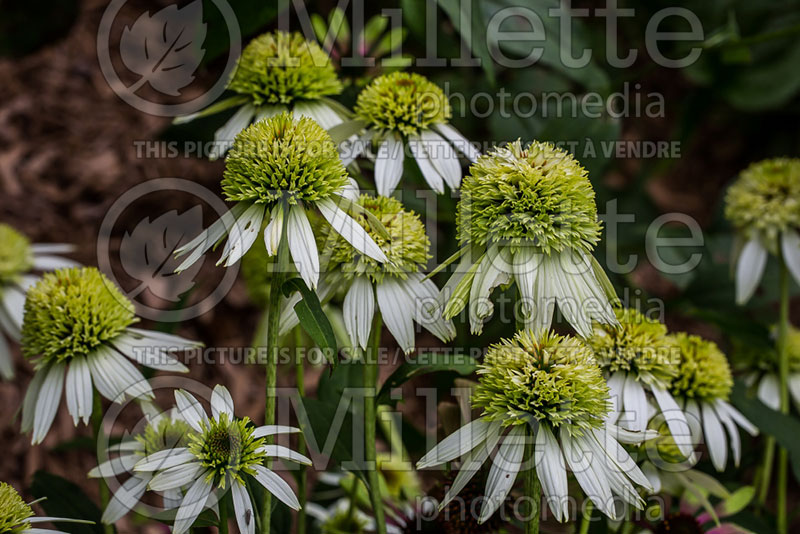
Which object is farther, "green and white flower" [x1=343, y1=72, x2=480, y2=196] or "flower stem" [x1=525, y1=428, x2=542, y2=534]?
"green and white flower" [x1=343, y1=72, x2=480, y2=196]

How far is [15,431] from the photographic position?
127cm

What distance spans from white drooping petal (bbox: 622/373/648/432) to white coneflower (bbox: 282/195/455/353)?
16cm

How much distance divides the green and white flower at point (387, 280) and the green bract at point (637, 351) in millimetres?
145

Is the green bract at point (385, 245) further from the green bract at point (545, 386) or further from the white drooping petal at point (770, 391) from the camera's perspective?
the white drooping petal at point (770, 391)

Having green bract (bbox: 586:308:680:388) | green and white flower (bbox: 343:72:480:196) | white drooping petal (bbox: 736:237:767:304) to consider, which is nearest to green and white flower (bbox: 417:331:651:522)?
green bract (bbox: 586:308:680:388)

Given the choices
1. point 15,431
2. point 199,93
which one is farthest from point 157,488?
point 199,93

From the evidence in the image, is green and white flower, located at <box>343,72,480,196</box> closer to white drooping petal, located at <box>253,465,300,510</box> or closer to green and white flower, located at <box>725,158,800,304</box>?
white drooping petal, located at <box>253,465,300,510</box>

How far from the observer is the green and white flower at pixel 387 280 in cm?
57

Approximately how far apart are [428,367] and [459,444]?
9 cm

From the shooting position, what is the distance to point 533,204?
1.71 ft

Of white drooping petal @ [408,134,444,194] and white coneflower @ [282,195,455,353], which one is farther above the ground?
white drooping petal @ [408,134,444,194]

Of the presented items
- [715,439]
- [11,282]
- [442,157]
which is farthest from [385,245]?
[11,282]

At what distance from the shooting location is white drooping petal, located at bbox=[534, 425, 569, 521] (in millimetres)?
490

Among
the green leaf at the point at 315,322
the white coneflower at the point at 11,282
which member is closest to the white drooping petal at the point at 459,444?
the green leaf at the point at 315,322
